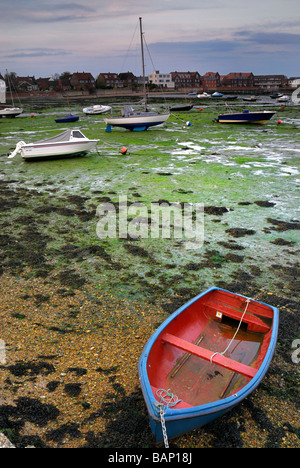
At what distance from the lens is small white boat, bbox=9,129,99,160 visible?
1733 cm

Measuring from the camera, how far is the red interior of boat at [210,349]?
14.9 ft

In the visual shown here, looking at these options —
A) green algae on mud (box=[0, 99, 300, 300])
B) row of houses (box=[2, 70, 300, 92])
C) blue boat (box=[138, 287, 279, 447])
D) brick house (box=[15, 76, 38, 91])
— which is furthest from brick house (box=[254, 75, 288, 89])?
blue boat (box=[138, 287, 279, 447])

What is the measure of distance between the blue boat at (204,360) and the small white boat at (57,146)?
47.0 ft

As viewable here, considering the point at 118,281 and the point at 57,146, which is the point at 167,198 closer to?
the point at 118,281

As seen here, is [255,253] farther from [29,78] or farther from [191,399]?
[29,78]

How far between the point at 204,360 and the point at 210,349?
347mm

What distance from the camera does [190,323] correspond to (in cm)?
557

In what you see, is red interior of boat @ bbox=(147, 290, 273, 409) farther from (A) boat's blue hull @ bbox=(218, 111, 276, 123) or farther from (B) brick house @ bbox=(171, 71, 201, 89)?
(B) brick house @ bbox=(171, 71, 201, 89)

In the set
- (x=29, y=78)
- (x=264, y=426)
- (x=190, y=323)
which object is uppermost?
(x=29, y=78)

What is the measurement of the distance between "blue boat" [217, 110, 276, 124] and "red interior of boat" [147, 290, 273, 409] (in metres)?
27.3

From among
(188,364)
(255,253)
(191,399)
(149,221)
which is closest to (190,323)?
(188,364)

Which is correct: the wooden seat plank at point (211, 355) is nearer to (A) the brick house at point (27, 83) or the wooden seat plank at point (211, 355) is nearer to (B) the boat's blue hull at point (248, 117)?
(B) the boat's blue hull at point (248, 117)

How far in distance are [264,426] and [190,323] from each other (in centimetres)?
184

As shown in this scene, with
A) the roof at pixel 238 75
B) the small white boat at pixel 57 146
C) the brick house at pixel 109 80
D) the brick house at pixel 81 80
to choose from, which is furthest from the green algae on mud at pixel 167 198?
the roof at pixel 238 75
